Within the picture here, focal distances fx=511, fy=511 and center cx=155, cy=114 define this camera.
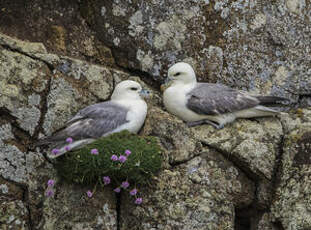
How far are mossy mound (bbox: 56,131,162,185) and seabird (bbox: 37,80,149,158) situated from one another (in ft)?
0.39

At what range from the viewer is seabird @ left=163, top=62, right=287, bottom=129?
4312 millimetres

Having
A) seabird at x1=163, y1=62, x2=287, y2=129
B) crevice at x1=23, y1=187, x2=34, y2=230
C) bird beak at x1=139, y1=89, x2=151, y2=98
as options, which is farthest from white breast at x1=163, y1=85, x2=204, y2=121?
crevice at x1=23, y1=187, x2=34, y2=230

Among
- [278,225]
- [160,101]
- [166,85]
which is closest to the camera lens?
[278,225]

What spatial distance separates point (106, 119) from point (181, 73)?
809 millimetres

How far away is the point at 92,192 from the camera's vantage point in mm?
3846

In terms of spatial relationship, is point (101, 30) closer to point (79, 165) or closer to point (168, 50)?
point (168, 50)

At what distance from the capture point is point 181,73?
4426 mm

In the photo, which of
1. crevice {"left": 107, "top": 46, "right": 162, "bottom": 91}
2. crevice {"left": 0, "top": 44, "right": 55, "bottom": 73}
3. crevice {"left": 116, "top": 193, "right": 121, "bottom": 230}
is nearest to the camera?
crevice {"left": 116, "top": 193, "right": 121, "bottom": 230}

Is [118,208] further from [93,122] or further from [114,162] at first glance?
[93,122]

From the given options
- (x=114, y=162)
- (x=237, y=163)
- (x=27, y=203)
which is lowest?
(x=27, y=203)

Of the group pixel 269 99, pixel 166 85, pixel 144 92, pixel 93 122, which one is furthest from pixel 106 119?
pixel 269 99

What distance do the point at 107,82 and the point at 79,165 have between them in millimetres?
1071

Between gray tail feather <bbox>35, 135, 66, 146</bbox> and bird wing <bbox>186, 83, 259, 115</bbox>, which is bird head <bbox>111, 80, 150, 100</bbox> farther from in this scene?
gray tail feather <bbox>35, 135, 66, 146</bbox>

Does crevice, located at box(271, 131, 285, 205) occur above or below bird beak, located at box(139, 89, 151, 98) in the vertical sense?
below
